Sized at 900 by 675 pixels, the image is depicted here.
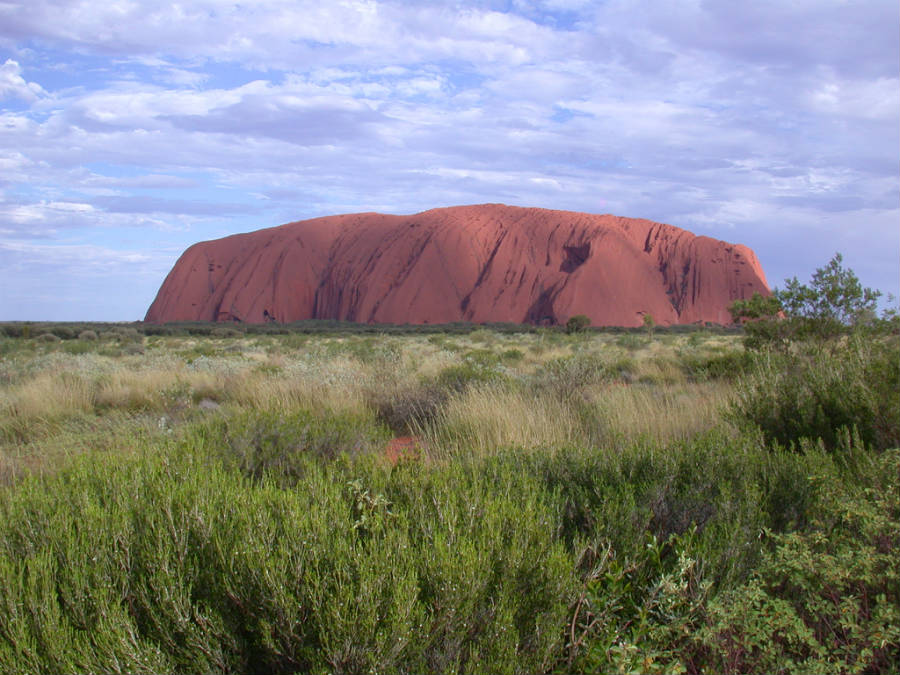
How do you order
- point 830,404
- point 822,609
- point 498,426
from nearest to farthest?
point 822,609
point 830,404
point 498,426

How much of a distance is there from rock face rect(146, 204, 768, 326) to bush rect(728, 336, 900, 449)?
52484 mm

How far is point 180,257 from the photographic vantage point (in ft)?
257

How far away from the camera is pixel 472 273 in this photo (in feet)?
207

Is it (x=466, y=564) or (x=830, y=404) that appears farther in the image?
(x=830, y=404)

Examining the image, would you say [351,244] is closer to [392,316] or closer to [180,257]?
[392,316]

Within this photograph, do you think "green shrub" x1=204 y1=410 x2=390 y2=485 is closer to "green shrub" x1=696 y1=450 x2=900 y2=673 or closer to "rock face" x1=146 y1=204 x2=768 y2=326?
"green shrub" x1=696 y1=450 x2=900 y2=673

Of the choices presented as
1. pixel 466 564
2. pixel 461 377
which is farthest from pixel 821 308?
pixel 466 564

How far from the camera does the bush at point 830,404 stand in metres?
4.35

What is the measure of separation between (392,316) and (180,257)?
113ft

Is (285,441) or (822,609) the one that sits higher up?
(285,441)

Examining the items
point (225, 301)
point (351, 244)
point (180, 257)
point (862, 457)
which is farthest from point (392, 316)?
point (862, 457)

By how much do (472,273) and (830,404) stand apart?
58712 millimetres

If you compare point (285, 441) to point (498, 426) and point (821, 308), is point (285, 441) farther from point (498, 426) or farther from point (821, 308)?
point (821, 308)

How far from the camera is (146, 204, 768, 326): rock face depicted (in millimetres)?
60500
